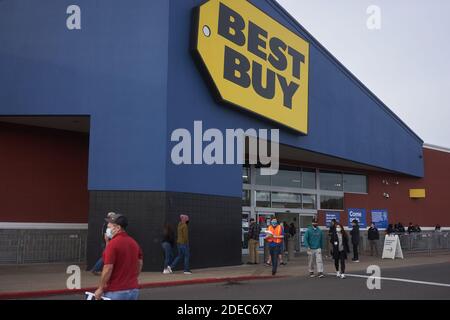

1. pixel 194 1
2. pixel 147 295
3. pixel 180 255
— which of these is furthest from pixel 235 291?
pixel 194 1

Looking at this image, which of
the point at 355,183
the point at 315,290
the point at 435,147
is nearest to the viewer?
the point at 315,290

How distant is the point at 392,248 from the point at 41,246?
15.5m

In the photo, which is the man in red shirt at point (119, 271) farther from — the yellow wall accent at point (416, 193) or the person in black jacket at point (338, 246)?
the yellow wall accent at point (416, 193)

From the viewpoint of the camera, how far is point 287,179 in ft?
87.6

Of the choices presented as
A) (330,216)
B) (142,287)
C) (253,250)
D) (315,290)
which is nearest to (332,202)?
(330,216)

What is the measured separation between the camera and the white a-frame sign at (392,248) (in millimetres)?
23719

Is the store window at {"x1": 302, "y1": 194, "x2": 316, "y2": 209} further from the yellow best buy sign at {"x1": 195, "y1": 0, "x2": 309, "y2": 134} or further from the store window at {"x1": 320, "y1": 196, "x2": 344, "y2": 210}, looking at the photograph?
the yellow best buy sign at {"x1": 195, "y1": 0, "x2": 309, "y2": 134}

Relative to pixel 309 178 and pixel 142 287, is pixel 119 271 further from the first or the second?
pixel 309 178

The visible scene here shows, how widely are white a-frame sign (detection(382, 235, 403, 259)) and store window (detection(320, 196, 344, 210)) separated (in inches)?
194

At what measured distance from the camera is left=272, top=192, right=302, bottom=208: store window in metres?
25.7

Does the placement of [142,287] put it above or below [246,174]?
below

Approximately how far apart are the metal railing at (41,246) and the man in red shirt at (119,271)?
12446 mm

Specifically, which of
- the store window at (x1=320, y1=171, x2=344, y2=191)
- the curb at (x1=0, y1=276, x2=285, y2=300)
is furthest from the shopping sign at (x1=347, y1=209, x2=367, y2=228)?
the curb at (x1=0, y1=276, x2=285, y2=300)

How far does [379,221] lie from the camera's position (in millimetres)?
31250
